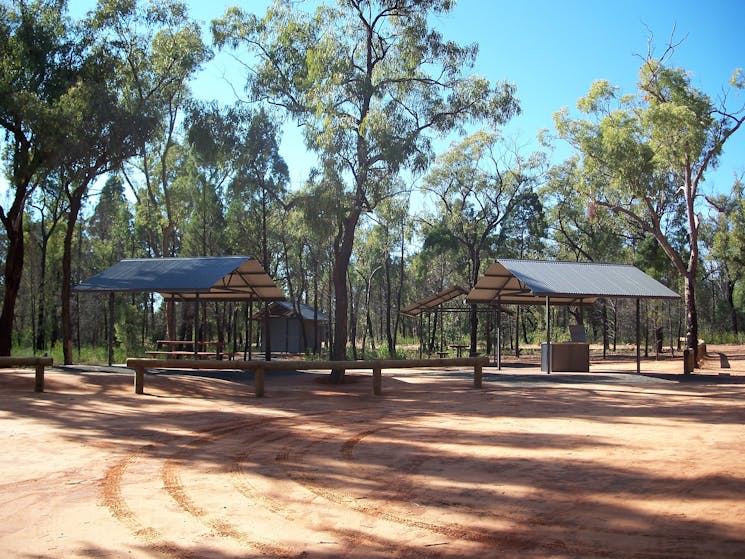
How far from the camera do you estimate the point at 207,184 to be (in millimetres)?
30781

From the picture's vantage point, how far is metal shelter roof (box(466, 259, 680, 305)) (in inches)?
723

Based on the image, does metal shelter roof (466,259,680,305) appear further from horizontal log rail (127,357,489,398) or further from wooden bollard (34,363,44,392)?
wooden bollard (34,363,44,392)

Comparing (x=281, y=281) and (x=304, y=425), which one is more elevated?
(x=281, y=281)

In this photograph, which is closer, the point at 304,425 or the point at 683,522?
the point at 683,522

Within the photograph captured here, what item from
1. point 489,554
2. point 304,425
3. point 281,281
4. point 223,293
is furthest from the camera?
point 281,281

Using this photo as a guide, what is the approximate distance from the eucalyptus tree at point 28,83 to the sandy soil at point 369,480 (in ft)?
28.2

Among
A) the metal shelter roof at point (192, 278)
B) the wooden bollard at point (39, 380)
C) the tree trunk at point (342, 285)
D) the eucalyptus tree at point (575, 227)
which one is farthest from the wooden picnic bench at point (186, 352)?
the eucalyptus tree at point (575, 227)

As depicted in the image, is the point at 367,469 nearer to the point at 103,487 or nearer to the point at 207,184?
the point at 103,487

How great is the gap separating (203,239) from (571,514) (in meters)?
30.8

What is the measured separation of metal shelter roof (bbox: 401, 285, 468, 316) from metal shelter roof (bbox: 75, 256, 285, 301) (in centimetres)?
678

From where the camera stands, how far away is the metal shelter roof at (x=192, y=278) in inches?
699

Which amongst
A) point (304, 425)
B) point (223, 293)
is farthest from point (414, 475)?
point (223, 293)

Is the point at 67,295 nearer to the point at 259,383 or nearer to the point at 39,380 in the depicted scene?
the point at 39,380

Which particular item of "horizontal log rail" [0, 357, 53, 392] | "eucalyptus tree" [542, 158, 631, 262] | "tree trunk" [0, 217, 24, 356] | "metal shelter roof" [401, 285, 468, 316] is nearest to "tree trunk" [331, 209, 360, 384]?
"horizontal log rail" [0, 357, 53, 392]
